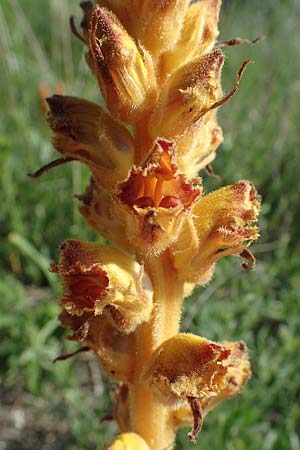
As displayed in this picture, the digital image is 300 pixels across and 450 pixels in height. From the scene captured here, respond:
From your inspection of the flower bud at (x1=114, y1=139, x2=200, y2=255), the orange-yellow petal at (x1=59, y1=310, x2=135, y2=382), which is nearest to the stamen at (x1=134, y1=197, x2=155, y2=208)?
the flower bud at (x1=114, y1=139, x2=200, y2=255)

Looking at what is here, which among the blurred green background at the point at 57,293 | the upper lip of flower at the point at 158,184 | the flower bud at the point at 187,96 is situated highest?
the flower bud at the point at 187,96

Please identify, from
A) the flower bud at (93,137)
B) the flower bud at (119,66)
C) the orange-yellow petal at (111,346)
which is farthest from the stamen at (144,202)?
Answer: the orange-yellow petal at (111,346)

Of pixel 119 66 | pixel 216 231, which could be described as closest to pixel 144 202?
pixel 216 231

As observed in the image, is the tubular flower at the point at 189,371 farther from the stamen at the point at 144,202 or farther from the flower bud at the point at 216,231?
the stamen at the point at 144,202

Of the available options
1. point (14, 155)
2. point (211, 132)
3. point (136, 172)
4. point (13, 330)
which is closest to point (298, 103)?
point (14, 155)

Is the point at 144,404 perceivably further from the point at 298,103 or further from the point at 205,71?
the point at 298,103

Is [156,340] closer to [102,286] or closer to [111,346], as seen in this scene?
[111,346]

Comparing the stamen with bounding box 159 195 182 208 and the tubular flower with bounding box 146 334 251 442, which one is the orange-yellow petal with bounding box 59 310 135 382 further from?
the stamen with bounding box 159 195 182 208
